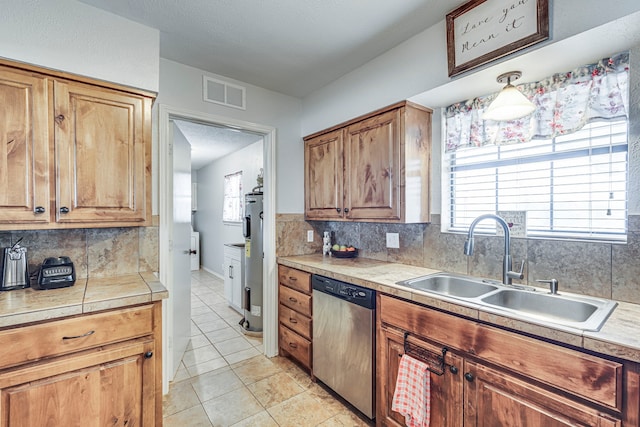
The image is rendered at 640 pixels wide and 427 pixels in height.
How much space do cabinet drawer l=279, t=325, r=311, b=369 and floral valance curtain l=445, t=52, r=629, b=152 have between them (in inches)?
76.2

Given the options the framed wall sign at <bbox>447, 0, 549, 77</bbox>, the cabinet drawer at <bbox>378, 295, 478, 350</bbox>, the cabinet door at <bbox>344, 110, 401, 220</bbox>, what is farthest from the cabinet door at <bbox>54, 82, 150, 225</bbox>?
the framed wall sign at <bbox>447, 0, 549, 77</bbox>

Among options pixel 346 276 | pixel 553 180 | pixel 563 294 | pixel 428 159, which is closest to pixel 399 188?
pixel 428 159

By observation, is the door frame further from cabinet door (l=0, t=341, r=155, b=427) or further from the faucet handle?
the faucet handle

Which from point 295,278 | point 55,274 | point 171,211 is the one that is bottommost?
point 295,278

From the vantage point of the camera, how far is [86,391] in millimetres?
1378

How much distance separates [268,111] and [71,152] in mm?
1580

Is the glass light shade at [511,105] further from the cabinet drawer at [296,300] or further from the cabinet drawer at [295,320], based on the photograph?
the cabinet drawer at [295,320]

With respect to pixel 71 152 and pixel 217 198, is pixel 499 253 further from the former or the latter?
pixel 217 198

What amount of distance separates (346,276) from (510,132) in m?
1.36

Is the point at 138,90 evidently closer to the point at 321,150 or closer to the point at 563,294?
the point at 321,150

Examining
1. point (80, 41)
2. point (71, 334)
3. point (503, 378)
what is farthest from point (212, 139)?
point (503, 378)

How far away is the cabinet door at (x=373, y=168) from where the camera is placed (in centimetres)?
206

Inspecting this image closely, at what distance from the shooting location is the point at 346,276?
1967 mm

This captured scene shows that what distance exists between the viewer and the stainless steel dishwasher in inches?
72.3
